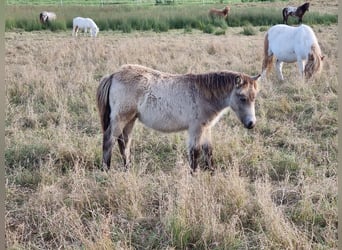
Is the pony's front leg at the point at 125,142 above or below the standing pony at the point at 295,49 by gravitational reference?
below

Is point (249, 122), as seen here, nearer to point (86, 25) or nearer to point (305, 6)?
point (86, 25)

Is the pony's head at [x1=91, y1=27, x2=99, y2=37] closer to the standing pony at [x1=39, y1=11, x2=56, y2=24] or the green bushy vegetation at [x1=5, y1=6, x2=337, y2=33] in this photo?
the green bushy vegetation at [x1=5, y1=6, x2=337, y2=33]

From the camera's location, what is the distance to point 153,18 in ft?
44.3

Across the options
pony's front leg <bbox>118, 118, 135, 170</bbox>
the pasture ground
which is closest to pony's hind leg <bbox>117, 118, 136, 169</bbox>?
pony's front leg <bbox>118, 118, 135, 170</bbox>

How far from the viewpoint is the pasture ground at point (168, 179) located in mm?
2568

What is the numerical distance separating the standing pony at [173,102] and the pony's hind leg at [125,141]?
0.28 ft

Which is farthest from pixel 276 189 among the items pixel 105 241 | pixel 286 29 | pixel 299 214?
pixel 286 29

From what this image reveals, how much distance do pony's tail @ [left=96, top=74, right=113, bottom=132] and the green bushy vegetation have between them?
9.63 metres

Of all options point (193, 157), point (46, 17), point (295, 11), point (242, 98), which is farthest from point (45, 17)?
point (242, 98)

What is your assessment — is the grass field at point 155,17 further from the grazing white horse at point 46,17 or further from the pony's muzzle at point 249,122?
the pony's muzzle at point 249,122

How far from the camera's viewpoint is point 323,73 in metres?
6.64

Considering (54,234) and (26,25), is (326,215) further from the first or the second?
(26,25)

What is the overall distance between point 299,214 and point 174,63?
5.40 m

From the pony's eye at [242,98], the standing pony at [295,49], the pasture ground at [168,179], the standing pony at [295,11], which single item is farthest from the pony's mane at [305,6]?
the pony's eye at [242,98]
